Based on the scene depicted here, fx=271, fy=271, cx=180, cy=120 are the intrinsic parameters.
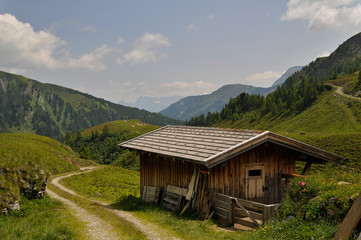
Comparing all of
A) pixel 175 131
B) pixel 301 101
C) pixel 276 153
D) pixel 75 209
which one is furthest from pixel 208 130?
pixel 301 101

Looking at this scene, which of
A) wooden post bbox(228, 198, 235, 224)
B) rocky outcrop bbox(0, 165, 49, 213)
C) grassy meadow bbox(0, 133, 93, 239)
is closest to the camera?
grassy meadow bbox(0, 133, 93, 239)

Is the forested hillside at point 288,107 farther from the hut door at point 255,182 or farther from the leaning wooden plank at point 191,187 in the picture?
the leaning wooden plank at point 191,187

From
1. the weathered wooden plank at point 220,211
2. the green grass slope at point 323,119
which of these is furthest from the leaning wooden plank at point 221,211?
the green grass slope at point 323,119

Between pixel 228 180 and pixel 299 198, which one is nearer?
pixel 299 198

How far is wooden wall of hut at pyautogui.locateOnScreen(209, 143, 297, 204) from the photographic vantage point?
46.0 ft

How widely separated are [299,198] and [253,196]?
434cm


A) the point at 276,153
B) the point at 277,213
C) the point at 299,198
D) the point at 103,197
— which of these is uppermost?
the point at 276,153

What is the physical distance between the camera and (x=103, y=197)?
900 inches

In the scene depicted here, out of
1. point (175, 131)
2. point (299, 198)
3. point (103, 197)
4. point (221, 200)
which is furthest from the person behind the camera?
point (103, 197)

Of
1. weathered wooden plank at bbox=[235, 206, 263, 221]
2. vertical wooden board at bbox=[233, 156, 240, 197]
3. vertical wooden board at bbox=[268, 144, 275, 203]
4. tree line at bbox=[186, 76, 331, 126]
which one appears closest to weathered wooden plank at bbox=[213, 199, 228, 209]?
weathered wooden plank at bbox=[235, 206, 263, 221]

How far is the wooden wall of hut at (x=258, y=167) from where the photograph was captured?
46.0ft

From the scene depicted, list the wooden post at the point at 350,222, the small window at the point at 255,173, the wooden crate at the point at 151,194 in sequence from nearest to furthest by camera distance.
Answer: the wooden post at the point at 350,222 → the small window at the point at 255,173 → the wooden crate at the point at 151,194

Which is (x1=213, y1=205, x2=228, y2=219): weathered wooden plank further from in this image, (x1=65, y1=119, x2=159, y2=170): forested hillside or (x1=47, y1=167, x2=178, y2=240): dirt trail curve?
(x1=65, y1=119, x2=159, y2=170): forested hillside

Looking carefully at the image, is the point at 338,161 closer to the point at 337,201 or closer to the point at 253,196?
the point at 253,196
